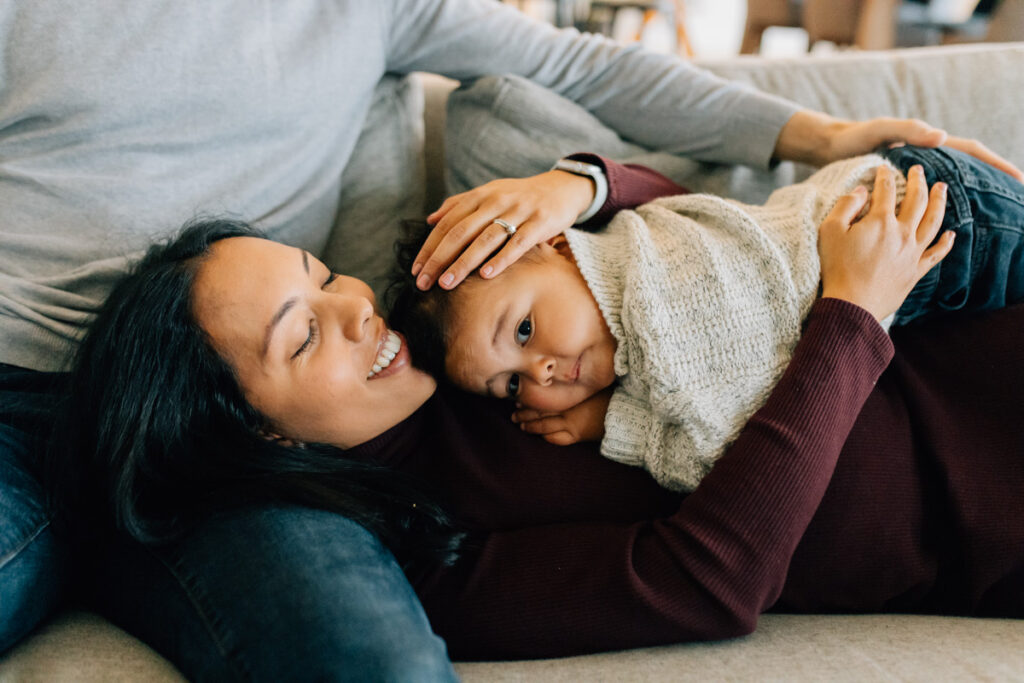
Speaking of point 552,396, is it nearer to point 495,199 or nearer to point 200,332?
point 495,199

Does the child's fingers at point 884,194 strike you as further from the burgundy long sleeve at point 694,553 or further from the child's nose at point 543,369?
the child's nose at point 543,369

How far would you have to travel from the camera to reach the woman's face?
905 mm

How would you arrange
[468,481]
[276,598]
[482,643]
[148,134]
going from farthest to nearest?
[148,134]
[468,481]
[482,643]
[276,598]

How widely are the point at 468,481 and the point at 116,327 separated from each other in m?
0.54

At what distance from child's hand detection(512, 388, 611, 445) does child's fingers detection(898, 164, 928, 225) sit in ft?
1.73

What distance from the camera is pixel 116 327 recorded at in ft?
3.06

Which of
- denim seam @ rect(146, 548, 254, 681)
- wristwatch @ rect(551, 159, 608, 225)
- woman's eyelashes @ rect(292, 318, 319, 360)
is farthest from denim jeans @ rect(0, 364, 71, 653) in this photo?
wristwatch @ rect(551, 159, 608, 225)

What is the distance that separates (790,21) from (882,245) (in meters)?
3.77

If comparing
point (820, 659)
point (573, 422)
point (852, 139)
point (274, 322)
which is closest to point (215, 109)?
point (274, 322)

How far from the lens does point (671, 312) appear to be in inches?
38.9

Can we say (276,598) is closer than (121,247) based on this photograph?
Yes

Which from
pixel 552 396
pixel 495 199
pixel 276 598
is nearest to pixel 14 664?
pixel 276 598

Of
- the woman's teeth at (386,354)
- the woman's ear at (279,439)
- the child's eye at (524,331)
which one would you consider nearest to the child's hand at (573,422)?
the child's eye at (524,331)

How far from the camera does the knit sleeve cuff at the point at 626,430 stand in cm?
100
